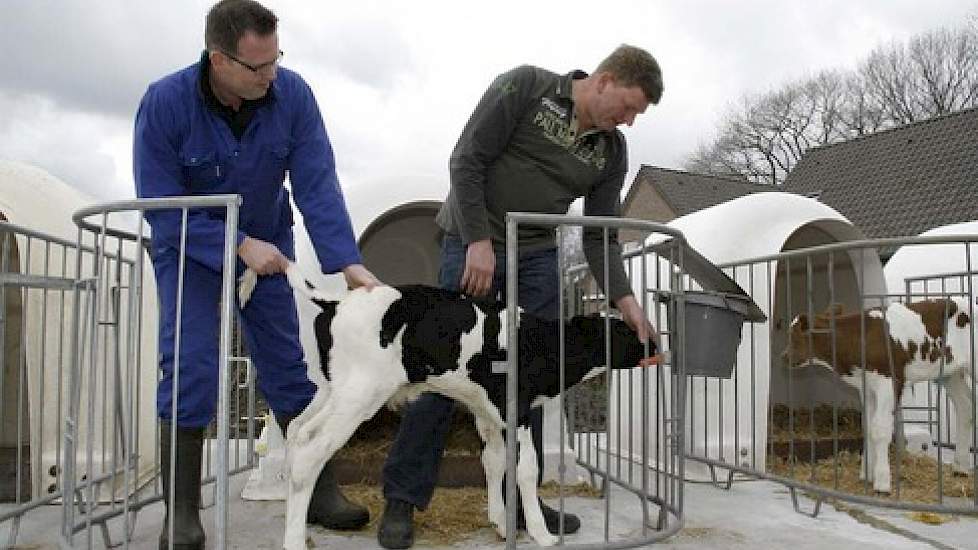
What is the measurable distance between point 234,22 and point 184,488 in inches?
60.4

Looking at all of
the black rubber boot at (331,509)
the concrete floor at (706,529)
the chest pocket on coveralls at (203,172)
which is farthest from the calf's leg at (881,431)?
the chest pocket on coveralls at (203,172)

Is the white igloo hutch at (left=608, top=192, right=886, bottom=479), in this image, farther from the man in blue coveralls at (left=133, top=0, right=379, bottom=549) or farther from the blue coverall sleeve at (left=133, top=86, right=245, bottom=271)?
the blue coverall sleeve at (left=133, top=86, right=245, bottom=271)

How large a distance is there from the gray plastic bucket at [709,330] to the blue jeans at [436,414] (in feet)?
1.78

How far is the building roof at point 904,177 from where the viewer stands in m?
14.0

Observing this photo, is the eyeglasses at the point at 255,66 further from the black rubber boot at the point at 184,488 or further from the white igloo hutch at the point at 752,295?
the white igloo hutch at the point at 752,295

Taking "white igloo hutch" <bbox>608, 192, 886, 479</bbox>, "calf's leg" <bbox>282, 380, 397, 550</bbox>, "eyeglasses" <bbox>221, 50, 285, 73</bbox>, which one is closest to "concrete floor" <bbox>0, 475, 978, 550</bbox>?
"calf's leg" <bbox>282, 380, 397, 550</bbox>

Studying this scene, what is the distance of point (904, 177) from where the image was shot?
15.4 meters

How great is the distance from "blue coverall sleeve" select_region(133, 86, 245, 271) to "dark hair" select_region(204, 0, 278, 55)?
29 centimetres

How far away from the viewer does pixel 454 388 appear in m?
2.83

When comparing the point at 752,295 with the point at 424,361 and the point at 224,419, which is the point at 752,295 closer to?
the point at 424,361

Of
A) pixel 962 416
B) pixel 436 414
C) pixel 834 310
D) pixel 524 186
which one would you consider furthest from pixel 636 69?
pixel 962 416

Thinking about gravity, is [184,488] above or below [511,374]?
below

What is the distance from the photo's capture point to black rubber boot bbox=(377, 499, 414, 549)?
2933mm

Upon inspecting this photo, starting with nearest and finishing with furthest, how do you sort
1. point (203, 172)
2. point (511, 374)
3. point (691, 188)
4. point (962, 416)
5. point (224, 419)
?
point (224, 419) → point (511, 374) → point (203, 172) → point (962, 416) → point (691, 188)
